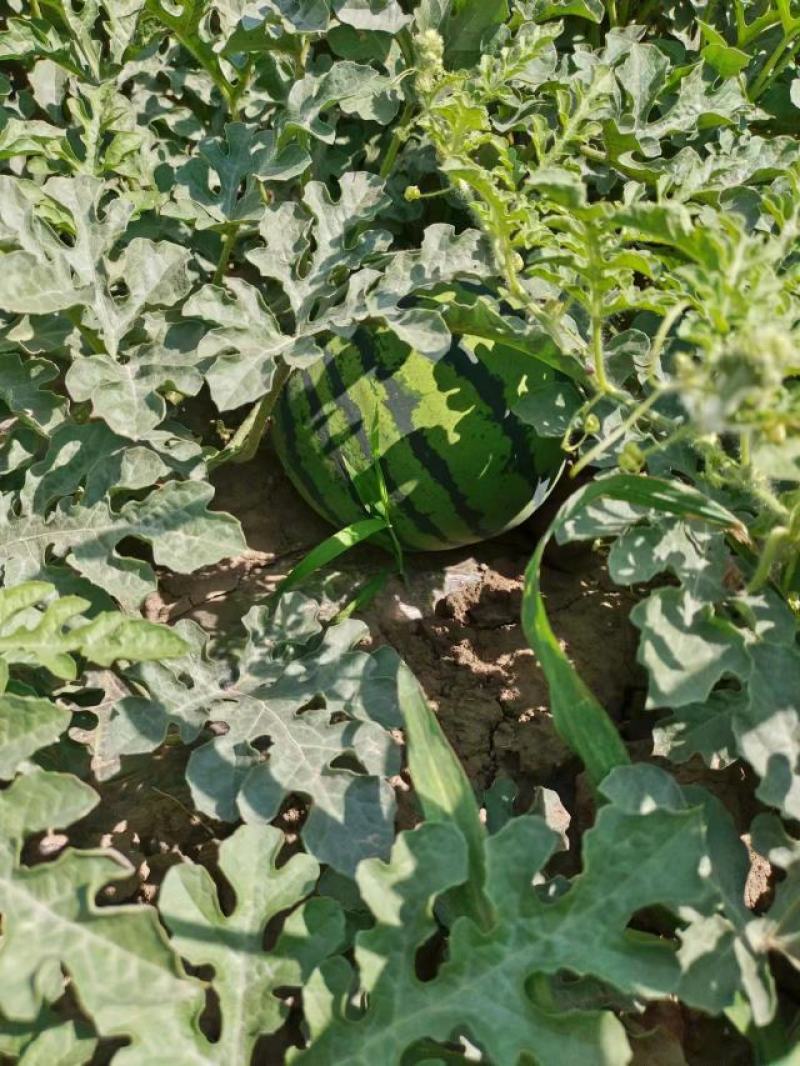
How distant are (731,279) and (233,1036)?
124 centimetres

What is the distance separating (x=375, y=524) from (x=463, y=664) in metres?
0.37

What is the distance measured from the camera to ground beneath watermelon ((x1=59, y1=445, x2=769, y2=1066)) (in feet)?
6.75

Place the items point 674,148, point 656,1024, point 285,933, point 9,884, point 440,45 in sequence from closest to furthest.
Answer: point 9,884
point 285,933
point 656,1024
point 440,45
point 674,148

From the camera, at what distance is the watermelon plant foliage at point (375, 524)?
1.49m

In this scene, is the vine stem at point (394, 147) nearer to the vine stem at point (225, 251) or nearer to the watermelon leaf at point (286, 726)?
the vine stem at point (225, 251)

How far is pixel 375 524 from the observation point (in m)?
2.39

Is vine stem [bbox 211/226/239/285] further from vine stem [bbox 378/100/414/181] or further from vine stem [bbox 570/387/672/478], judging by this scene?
vine stem [bbox 570/387/672/478]

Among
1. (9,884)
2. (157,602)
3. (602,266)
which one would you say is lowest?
(157,602)

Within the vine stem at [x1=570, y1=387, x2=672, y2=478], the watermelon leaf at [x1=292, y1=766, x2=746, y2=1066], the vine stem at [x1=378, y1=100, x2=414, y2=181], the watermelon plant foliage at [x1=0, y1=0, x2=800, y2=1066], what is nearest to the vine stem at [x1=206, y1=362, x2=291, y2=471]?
the watermelon plant foliage at [x1=0, y1=0, x2=800, y2=1066]

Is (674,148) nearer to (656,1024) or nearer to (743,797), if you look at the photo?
(743,797)

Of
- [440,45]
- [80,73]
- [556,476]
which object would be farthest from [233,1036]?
[80,73]

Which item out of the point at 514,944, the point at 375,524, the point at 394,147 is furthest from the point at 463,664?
the point at 394,147

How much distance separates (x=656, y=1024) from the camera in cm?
188

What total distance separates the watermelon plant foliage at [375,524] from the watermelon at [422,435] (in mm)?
78
